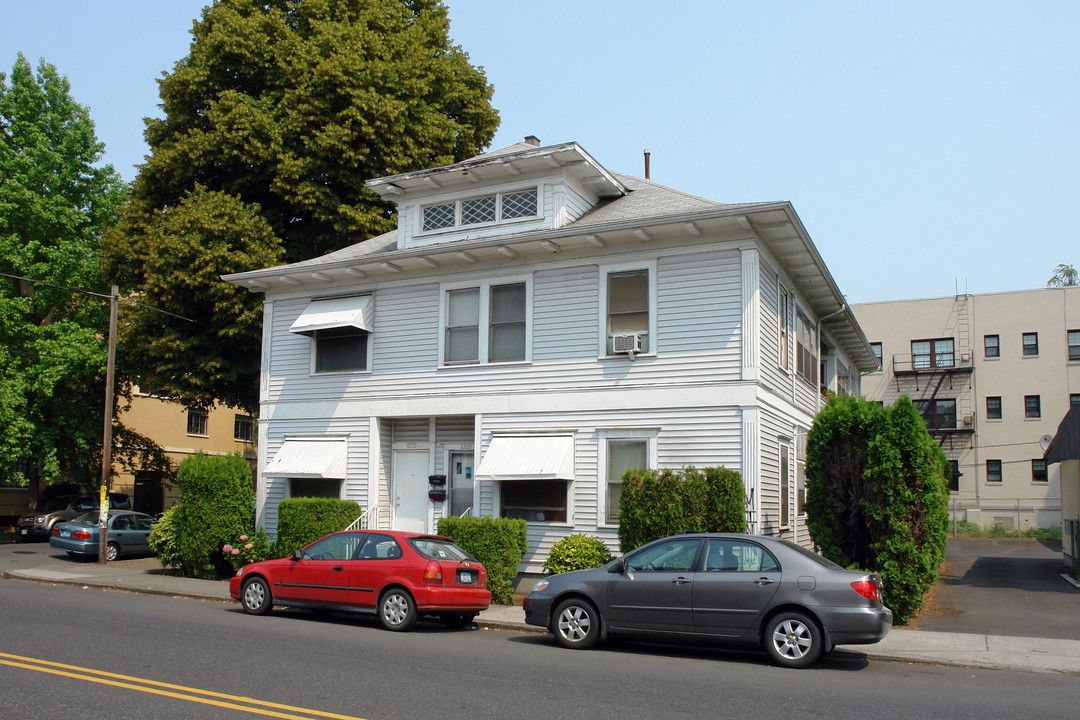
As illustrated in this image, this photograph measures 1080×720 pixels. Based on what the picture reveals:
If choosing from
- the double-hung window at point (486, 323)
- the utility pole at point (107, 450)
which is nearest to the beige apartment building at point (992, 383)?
the double-hung window at point (486, 323)

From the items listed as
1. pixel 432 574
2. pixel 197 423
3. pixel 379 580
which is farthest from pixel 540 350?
pixel 197 423

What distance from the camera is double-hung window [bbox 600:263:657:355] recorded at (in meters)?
16.2

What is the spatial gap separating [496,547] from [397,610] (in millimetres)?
3275

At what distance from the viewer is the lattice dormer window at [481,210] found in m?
18.1

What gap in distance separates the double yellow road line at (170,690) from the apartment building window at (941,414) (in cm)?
4544

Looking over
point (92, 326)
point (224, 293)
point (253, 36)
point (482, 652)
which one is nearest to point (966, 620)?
point (482, 652)

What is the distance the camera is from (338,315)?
1878 centimetres

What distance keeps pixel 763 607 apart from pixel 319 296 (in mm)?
12786

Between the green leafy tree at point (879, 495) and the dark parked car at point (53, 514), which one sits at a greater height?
the green leafy tree at point (879, 495)

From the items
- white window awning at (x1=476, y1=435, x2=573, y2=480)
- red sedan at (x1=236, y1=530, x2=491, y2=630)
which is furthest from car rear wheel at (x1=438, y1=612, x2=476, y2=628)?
white window awning at (x1=476, y1=435, x2=573, y2=480)

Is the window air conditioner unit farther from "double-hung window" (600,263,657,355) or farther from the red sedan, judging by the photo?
the red sedan

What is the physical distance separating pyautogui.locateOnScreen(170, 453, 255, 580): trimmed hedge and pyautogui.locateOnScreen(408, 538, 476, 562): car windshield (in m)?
7.49

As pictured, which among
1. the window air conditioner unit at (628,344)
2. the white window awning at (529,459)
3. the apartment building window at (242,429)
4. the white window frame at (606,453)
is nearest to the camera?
the white window frame at (606,453)

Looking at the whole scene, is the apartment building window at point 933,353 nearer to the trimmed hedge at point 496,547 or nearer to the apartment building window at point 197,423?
the apartment building window at point 197,423
